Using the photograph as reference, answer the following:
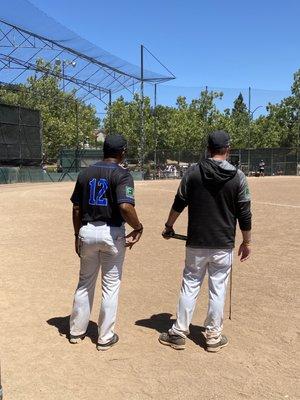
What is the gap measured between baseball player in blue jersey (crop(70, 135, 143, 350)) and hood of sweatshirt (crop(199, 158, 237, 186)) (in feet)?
2.06

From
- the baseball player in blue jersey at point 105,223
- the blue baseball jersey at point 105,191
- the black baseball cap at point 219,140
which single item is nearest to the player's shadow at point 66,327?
the baseball player in blue jersey at point 105,223

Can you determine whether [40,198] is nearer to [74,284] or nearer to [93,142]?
[74,284]

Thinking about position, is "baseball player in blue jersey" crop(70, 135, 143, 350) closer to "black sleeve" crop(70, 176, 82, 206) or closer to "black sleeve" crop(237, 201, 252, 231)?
"black sleeve" crop(70, 176, 82, 206)

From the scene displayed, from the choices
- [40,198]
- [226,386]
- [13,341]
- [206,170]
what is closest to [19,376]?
[13,341]

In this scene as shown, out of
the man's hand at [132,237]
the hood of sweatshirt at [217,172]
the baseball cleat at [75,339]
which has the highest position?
the hood of sweatshirt at [217,172]

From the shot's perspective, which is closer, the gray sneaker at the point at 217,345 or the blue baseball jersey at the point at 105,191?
the blue baseball jersey at the point at 105,191

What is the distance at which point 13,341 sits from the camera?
4598mm

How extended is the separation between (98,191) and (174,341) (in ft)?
4.82

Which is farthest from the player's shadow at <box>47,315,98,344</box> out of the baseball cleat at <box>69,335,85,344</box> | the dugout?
the dugout

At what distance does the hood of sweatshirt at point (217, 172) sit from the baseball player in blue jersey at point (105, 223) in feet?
2.06

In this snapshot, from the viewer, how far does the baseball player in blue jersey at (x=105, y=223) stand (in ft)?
14.1

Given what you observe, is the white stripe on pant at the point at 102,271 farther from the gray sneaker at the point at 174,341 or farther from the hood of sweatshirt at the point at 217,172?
the hood of sweatshirt at the point at 217,172

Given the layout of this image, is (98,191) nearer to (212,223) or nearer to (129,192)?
(129,192)

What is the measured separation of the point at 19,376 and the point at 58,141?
147ft
